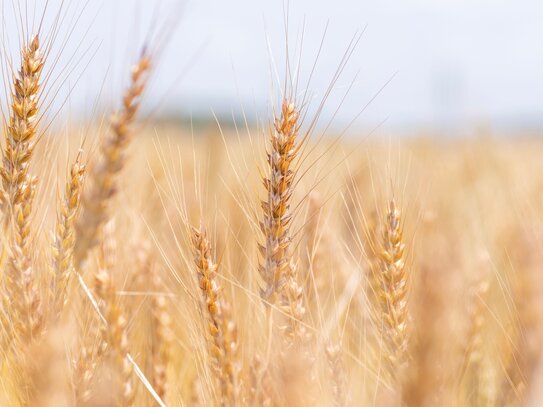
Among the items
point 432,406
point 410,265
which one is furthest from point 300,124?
point 432,406

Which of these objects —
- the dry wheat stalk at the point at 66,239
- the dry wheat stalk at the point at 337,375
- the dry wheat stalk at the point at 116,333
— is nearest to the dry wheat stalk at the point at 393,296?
the dry wheat stalk at the point at 337,375

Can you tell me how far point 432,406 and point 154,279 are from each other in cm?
98

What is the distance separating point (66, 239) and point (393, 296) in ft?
1.71

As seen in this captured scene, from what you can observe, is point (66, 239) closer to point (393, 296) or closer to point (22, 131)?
point (22, 131)

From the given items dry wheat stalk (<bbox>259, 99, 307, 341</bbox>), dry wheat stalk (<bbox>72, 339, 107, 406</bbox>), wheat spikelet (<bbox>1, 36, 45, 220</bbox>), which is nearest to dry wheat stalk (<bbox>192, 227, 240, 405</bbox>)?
dry wheat stalk (<bbox>259, 99, 307, 341</bbox>)

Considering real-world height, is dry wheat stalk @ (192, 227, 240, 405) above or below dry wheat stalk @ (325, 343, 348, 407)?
above

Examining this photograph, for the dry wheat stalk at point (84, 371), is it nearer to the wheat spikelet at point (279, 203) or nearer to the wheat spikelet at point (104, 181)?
the wheat spikelet at point (104, 181)

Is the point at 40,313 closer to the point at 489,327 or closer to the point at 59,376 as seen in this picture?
the point at 59,376

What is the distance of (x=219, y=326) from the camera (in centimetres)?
108

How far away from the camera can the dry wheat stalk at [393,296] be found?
1068mm

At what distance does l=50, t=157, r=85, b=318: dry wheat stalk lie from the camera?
3.64 feet

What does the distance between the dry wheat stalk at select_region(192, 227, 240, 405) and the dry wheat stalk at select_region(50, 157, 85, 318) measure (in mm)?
202

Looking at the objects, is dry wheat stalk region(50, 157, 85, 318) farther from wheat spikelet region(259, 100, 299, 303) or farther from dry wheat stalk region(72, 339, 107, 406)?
wheat spikelet region(259, 100, 299, 303)

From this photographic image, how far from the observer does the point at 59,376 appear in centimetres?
73
